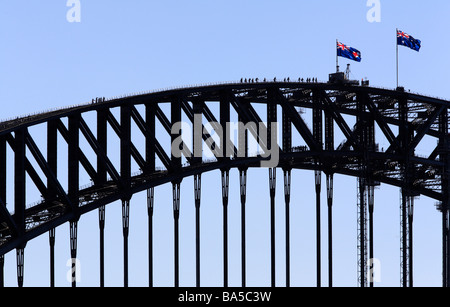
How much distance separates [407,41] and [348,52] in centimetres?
979

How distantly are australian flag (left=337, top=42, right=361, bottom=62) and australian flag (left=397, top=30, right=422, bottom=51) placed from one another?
725cm

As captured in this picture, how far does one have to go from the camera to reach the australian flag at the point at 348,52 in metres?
156

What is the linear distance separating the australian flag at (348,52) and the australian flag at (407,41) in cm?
725

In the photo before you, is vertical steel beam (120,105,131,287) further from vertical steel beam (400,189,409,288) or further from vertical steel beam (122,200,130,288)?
vertical steel beam (400,189,409,288)

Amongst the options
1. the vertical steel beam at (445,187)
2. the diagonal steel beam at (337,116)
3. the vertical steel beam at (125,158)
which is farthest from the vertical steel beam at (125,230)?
the vertical steel beam at (445,187)

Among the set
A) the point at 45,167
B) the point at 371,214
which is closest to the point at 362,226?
the point at 371,214

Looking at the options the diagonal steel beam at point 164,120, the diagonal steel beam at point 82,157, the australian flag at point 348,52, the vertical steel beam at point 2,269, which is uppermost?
the australian flag at point 348,52

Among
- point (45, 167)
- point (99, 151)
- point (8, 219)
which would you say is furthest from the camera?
point (99, 151)

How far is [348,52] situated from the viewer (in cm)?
15675

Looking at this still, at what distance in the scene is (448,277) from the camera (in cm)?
16975

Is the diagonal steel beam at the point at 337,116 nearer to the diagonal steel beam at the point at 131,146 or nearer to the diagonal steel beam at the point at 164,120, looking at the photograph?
the diagonal steel beam at the point at 164,120

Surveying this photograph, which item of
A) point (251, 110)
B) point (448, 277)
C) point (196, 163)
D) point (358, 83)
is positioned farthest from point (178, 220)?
point (448, 277)

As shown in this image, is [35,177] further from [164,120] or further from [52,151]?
[164,120]

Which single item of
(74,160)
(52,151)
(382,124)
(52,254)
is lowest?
(52,254)
